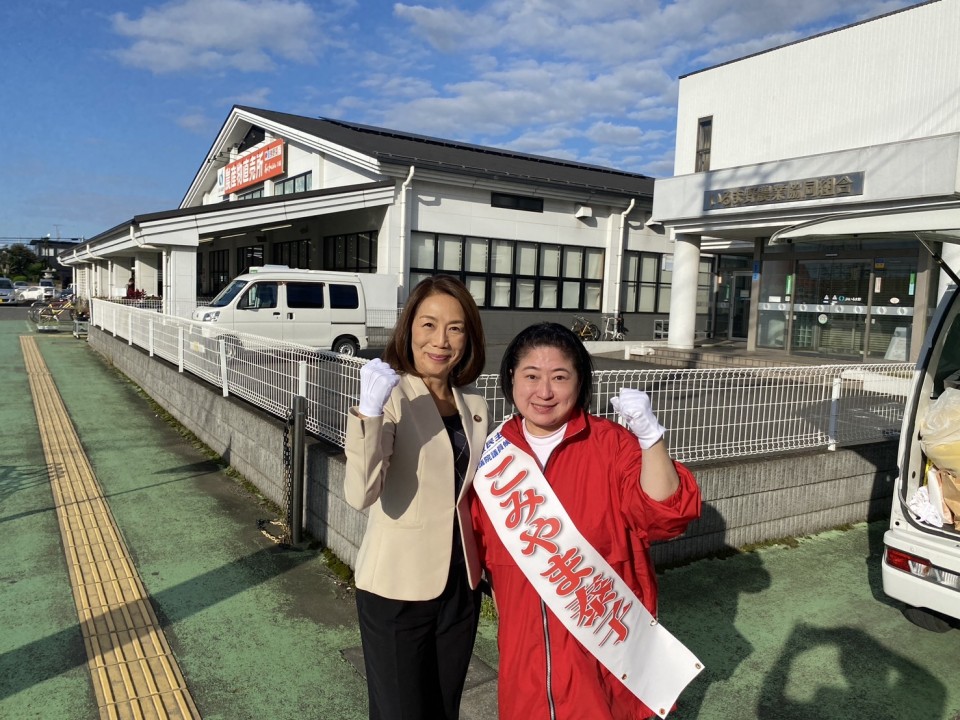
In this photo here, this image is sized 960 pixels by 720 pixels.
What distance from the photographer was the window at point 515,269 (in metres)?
17.8

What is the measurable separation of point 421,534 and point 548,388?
558mm

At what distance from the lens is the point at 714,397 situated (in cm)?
478

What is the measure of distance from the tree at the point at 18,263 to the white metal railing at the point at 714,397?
81.2 meters

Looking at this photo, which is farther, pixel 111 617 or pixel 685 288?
pixel 685 288

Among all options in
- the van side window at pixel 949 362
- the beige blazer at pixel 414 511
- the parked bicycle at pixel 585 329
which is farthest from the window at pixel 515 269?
the beige blazer at pixel 414 511

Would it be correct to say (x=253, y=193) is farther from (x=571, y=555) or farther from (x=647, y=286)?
(x=571, y=555)

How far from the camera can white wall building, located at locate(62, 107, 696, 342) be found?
52.8 feet

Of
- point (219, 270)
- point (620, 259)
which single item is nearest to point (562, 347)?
point (620, 259)

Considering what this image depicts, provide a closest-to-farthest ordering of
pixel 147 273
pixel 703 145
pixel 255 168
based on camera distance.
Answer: pixel 703 145 → pixel 147 273 → pixel 255 168

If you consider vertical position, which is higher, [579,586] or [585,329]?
[585,329]

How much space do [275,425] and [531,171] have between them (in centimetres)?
1657

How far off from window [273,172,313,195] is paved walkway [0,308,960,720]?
1657cm

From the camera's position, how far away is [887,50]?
12.6 meters

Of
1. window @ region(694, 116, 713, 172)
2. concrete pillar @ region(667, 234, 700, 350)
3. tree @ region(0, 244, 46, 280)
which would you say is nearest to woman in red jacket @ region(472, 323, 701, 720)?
concrete pillar @ region(667, 234, 700, 350)
